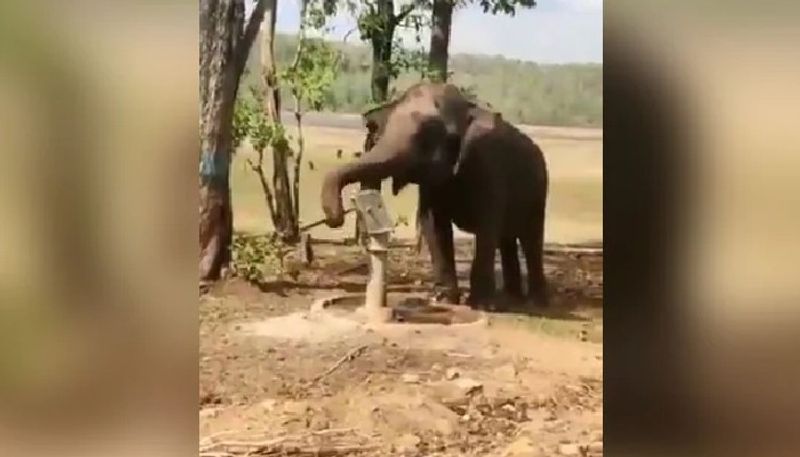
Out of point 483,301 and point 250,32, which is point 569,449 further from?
point 250,32

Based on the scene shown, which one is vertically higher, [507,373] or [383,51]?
[383,51]

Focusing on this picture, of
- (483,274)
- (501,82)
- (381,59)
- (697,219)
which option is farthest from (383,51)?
(697,219)

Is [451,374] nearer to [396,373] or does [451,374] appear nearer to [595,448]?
[396,373]

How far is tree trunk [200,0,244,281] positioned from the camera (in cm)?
92

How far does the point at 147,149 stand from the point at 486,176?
312 millimetres

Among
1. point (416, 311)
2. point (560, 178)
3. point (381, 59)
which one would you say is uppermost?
point (381, 59)

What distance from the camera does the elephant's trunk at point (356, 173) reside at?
37.0 inches

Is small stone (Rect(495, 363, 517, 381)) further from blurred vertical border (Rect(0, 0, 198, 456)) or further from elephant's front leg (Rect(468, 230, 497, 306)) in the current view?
blurred vertical border (Rect(0, 0, 198, 456))

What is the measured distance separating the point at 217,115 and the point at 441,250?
0.24m

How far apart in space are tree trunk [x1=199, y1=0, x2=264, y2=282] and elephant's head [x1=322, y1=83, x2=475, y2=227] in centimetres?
9

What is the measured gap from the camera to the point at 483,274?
953mm

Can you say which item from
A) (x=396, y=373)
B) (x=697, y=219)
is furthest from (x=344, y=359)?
(x=697, y=219)

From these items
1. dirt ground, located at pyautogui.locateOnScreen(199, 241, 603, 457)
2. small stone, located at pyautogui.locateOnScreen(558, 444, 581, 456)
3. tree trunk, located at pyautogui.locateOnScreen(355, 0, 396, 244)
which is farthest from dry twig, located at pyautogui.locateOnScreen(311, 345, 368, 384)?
small stone, located at pyautogui.locateOnScreen(558, 444, 581, 456)

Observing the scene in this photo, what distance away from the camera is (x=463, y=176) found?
37.6 inches
